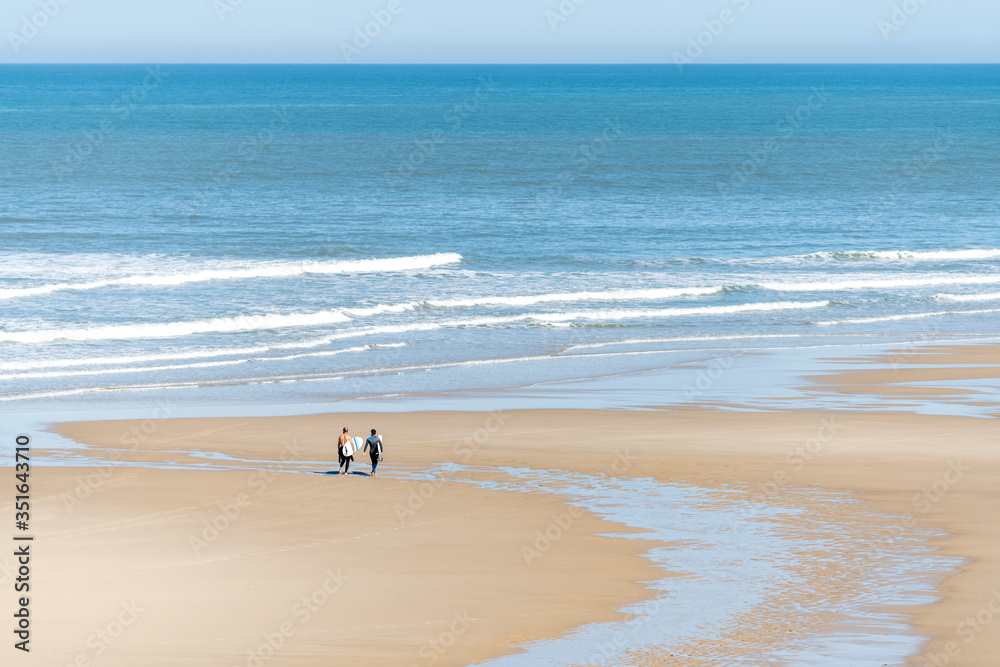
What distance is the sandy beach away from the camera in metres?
10.3

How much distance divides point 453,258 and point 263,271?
640cm

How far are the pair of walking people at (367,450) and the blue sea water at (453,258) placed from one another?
504cm

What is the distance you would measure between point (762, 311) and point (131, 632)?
942 inches

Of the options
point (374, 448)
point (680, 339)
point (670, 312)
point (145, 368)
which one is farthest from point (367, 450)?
point (670, 312)

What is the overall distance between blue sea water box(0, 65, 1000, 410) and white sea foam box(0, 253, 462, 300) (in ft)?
0.44

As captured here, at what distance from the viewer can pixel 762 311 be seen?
3158 centimetres

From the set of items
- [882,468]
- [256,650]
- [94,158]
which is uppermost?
[94,158]

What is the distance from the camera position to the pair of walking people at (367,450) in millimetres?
15992

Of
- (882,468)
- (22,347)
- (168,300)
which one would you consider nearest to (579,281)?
(168,300)

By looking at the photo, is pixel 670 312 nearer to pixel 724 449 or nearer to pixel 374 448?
pixel 724 449

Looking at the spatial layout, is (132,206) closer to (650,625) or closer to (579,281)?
(579,281)

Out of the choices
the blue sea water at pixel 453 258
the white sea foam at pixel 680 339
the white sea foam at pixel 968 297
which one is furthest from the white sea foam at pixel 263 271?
the white sea foam at pixel 968 297

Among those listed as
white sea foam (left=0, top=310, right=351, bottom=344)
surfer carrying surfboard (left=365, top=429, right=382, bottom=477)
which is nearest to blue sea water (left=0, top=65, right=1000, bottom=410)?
white sea foam (left=0, top=310, right=351, bottom=344)

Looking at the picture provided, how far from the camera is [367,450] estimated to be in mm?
16172
